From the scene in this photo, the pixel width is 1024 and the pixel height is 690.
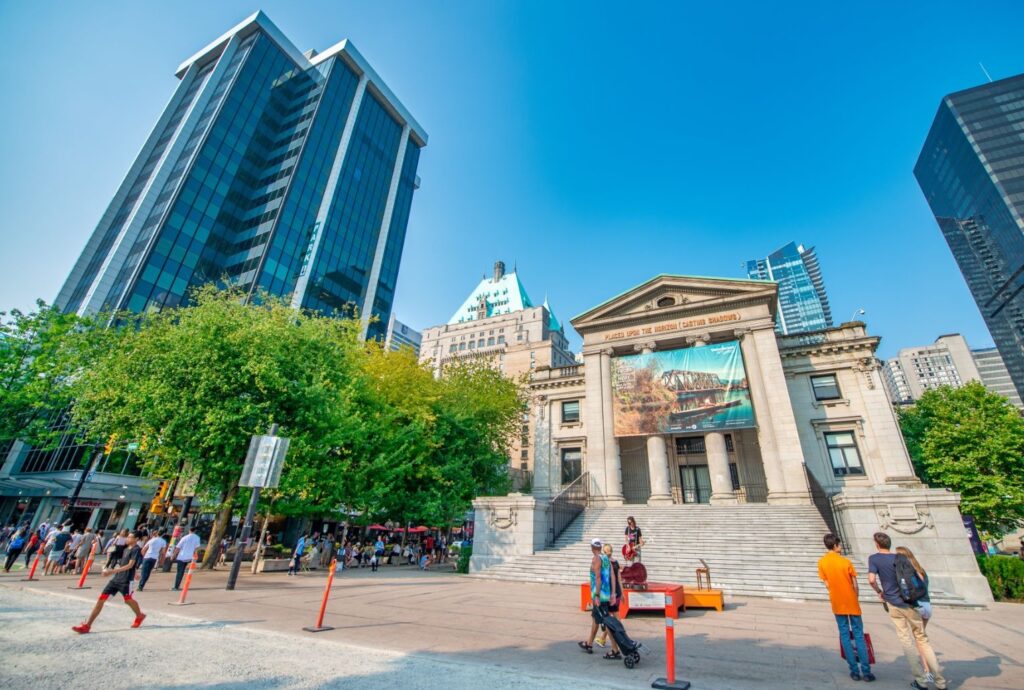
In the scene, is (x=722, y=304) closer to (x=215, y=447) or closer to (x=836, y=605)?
(x=836, y=605)

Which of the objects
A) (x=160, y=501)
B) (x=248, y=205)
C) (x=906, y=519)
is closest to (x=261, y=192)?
(x=248, y=205)

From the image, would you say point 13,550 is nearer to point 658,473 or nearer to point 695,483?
point 658,473

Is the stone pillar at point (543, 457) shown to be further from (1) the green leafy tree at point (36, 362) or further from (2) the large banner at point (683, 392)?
Answer: (1) the green leafy tree at point (36, 362)

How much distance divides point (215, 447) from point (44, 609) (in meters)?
7.08

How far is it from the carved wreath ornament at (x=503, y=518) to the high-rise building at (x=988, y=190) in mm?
106823

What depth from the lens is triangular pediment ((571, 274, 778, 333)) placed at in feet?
88.8

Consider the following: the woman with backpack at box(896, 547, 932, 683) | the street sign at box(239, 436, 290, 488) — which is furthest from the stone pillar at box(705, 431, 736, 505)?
the street sign at box(239, 436, 290, 488)

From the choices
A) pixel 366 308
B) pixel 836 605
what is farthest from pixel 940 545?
pixel 366 308

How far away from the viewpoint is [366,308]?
63.1 m

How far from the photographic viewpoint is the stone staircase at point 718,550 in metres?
14.2

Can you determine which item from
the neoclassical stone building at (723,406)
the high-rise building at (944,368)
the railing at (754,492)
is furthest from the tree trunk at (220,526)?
the high-rise building at (944,368)

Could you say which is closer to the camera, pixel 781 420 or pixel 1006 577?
pixel 1006 577

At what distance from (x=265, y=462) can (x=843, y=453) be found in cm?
3026

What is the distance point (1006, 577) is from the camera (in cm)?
1356
